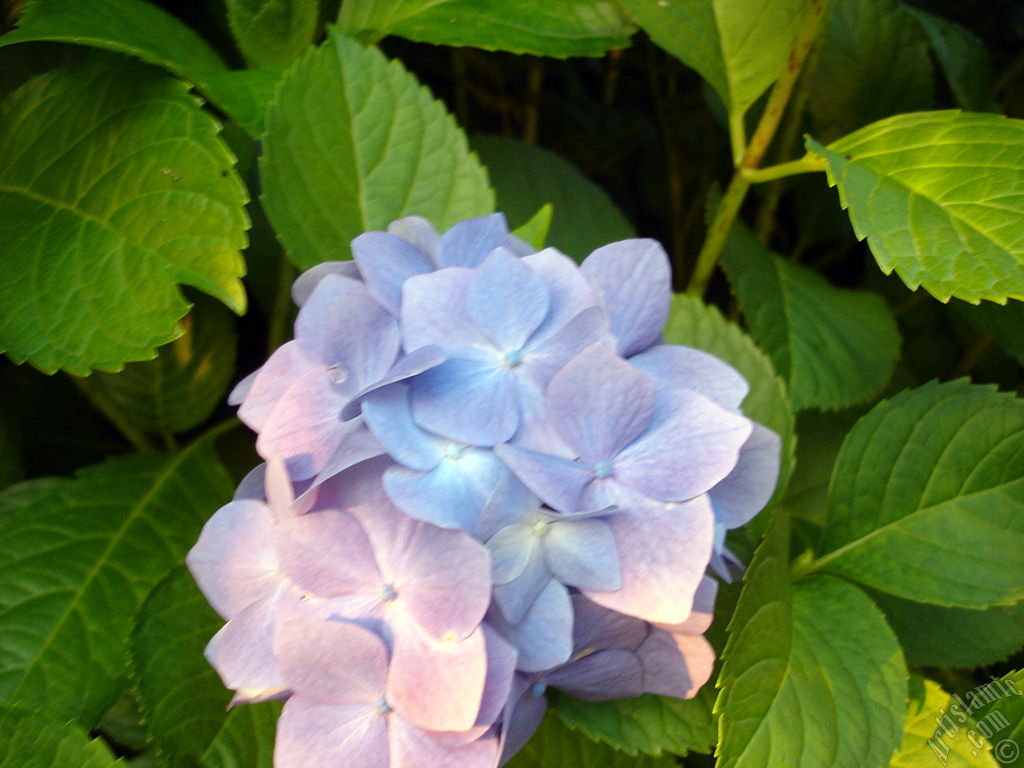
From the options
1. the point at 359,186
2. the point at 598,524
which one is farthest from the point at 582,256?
the point at 598,524

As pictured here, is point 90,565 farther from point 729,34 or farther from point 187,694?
point 729,34

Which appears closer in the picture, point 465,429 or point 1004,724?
point 465,429

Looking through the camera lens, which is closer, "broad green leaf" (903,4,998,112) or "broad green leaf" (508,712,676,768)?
"broad green leaf" (508,712,676,768)

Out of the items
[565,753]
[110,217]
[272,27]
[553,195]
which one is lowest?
[565,753]

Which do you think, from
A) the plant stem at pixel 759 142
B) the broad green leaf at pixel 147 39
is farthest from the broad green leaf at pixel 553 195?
the broad green leaf at pixel 147 39

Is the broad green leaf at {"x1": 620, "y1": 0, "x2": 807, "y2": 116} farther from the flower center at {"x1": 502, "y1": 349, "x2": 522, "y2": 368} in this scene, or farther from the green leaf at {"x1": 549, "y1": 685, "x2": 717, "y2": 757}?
the green leaf at {"x1": 549, "y1": 685, "x2": 717, "y2": 757}

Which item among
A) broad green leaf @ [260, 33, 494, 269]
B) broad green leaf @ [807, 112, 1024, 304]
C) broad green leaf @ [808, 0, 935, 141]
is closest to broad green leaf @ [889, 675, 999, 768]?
broad green leaf @ [807, 112, 1024, 304]

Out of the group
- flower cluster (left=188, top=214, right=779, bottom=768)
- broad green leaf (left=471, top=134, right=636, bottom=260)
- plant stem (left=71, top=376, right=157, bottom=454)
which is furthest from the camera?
broad green leaf (left=471, top=134, right=636, bottom=260)

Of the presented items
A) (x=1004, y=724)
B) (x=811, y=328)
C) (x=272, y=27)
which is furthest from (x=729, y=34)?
Answer: (x=1004, y=724)
